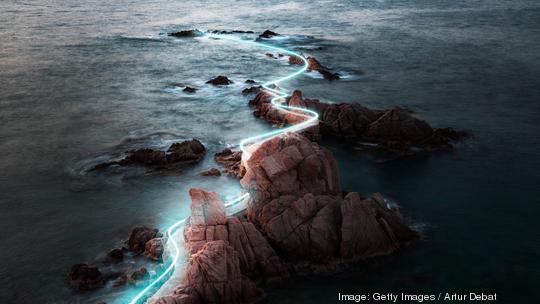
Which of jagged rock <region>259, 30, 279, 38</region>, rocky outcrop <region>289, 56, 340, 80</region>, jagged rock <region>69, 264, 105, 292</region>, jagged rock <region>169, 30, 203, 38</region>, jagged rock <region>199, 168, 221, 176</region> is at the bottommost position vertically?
jagged rock <region>69, 264, 105, 292</region>

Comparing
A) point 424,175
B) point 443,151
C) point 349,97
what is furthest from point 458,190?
point 349,97

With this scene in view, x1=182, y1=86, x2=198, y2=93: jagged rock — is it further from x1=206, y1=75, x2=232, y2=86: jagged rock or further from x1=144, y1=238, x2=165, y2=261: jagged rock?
x1=144, y1=238, x2=165, y2=261: jagged rock

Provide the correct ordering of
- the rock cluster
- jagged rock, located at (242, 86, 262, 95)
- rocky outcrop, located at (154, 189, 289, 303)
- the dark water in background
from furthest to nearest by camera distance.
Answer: jagged rock, located at (242, 86, 262, 95) < the dark water in background < the rock cluster < rocky outcrop, located at (154, 189, 289, 303)

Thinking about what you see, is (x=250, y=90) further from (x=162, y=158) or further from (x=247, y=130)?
(x=162, y=158)

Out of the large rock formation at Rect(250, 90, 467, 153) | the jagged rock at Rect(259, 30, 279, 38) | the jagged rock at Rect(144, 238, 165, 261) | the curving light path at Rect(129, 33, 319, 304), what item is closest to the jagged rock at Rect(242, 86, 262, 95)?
the curving light path at Rect(129, 33, 319, 304)

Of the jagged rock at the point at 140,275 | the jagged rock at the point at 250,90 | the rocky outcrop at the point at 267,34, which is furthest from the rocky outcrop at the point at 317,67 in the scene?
the jagged rock at the point at 140,275

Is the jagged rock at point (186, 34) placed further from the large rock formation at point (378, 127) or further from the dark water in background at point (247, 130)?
the large rock formation at point (378, 127)
